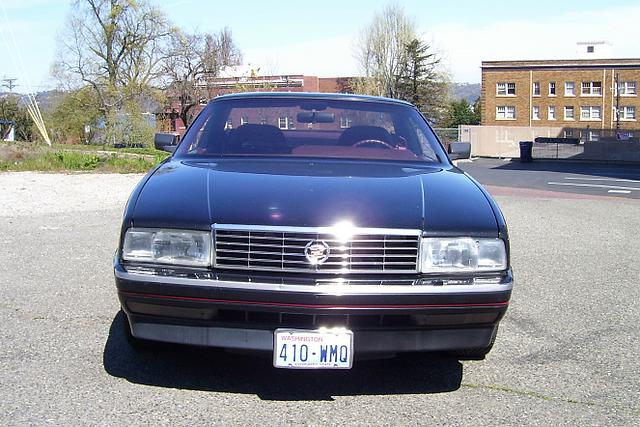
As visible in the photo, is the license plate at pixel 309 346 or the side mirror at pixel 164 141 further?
the side mirror at pixel 164 141

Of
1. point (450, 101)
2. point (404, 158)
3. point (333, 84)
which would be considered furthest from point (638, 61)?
point (404, 158)

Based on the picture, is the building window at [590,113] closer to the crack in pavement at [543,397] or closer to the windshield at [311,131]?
the windshield at [311,131]

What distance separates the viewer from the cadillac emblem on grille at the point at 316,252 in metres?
3.47

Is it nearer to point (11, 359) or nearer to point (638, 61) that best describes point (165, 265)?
point (11, 359)

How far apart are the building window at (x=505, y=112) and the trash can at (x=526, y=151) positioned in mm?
38042

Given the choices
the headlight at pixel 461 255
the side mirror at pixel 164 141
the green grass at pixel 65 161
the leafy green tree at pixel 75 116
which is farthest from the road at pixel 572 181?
the leafy green tree at pixel 75 116

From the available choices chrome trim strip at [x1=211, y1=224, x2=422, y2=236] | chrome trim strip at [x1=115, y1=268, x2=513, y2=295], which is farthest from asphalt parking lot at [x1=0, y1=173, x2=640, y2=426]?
chrome trim strip at [x1=211, y1=224, x2=422, y2=236]

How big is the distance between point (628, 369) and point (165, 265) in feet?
8.74

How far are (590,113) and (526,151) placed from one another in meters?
39.1

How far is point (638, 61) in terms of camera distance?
224 ft

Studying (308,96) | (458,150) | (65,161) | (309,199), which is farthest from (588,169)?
(309,199)

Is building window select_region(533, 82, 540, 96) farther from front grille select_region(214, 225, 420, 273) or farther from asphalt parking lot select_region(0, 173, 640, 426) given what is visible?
front grille select_region(214, 225, 420, 273)

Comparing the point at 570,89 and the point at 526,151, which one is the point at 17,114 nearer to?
the point at 526,151

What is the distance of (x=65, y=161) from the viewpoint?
63.6ft
